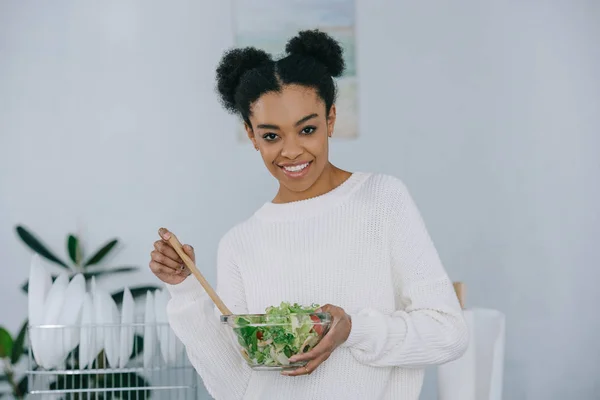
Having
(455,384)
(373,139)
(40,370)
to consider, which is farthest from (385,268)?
(373,139)

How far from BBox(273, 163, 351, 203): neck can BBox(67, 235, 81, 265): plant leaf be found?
53.7 inches

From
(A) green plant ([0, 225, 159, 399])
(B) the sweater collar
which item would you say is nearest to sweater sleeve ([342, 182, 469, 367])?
(B) the sweater collar

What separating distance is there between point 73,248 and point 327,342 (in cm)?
166

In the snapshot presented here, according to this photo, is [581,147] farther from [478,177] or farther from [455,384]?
[455,384]

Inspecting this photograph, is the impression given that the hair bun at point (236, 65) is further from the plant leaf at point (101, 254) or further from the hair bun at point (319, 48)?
the plant leaf at point (101, 254)

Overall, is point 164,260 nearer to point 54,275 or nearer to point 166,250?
point 166,250

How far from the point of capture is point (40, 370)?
6.56 ft

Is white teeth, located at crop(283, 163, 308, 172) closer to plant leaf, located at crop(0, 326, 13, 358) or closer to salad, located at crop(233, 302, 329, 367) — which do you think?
salad, located at crop(233, 302, 329, 367)

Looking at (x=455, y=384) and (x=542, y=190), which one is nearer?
(x=455, y=384)

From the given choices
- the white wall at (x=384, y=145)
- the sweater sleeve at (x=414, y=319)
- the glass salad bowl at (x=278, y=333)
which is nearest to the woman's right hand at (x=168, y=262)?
the glass salad bowl at (x=278, y=333)

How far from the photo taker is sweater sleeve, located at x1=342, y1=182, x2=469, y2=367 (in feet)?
3.78

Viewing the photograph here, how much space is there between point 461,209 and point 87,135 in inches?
48.8

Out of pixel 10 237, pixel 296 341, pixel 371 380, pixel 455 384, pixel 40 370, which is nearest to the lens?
pixel 296 341

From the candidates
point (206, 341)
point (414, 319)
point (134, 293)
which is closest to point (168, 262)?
point (206, 341)
